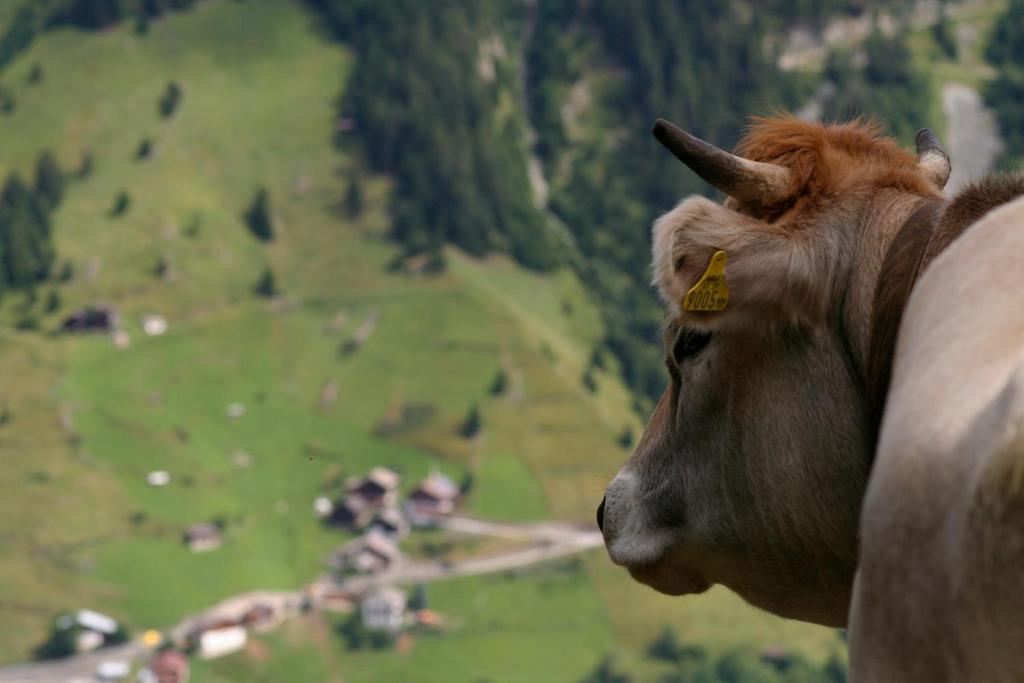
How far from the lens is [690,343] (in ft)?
16.4

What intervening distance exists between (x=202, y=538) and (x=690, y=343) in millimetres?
111591

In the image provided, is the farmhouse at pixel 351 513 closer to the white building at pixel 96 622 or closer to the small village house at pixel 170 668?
the white building at pixel 96 622

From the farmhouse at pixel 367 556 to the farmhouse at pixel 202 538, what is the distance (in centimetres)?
748

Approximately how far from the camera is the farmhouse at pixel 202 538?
114 meters

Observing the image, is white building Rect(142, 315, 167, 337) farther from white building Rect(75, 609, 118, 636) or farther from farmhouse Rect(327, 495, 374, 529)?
white building Rect(75, 609, 118, 636)

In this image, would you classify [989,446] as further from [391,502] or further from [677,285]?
[391,502]

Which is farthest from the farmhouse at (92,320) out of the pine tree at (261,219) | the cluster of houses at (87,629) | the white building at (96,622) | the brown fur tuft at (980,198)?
the brown fur tuft at (980,198)

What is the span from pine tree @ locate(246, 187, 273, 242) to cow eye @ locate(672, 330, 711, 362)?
466 feet

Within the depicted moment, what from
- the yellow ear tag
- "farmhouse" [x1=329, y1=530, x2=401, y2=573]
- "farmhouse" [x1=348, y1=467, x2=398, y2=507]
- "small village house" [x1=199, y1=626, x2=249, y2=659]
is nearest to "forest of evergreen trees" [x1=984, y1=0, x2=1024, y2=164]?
"farmhouse" [x1=348, y1=467, x2=398, y2=507]

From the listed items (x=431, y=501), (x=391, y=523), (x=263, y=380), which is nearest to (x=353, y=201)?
(x=263, y=380)

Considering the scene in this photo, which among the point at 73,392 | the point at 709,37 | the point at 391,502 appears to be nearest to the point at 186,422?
the point at 73,392

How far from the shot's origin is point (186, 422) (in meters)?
126

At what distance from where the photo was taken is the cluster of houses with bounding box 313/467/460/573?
11731cm

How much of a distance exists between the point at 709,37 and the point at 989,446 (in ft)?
611
